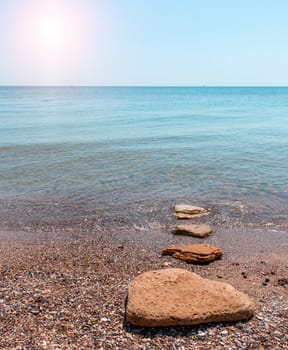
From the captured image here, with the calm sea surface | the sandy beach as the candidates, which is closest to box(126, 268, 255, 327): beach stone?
the sandy beach

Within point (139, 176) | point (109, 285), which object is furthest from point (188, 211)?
point (109, 285)

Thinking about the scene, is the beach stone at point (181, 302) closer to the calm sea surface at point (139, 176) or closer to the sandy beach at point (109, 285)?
the sandy beach at point (109, 285)

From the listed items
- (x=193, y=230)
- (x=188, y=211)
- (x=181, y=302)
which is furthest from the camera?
(x=188, y=211)

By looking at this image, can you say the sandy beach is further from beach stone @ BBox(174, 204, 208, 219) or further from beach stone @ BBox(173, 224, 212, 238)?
beach stone @ BBox(174, 204, 208, 219)

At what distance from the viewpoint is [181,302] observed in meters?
6.03

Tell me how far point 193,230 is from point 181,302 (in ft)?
14.8

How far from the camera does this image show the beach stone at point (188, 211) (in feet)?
39.0

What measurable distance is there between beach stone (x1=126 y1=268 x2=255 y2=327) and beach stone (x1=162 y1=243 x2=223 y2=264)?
1826 mm

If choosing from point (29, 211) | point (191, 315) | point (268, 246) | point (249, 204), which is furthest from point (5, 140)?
point (191, 315)

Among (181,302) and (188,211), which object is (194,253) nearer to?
(181,302)

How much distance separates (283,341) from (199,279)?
1797 mm

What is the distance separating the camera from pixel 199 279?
22.1 feet

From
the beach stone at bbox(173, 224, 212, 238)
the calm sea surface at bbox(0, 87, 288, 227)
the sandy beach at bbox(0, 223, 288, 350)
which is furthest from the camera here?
the calm sea surface at bbox(0, 87, 288, 227)

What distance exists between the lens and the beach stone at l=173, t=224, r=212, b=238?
10.3m
